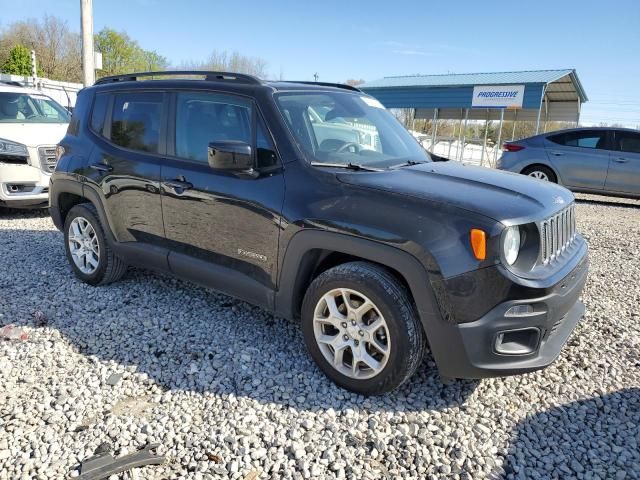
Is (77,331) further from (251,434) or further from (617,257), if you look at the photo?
(617,257)

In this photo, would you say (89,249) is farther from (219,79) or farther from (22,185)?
(22,185)

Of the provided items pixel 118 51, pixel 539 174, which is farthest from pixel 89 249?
pixel 118 51

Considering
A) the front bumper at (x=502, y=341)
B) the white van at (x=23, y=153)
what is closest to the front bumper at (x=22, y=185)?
the white van at (x=23, y=153)

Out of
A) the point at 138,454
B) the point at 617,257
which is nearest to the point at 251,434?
the point at 138,454

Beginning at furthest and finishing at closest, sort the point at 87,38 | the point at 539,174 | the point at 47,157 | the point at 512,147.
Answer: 1. the point at 87,38
2. the point at 512,147
3. the point at 539,174
4. the point at 47,157

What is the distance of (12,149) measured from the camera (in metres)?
7.05

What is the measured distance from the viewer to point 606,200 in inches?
496

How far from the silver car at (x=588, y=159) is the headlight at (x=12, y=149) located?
30.0 feet

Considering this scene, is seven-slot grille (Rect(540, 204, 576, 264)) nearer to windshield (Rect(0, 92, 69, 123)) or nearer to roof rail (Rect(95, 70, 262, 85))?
roof rail (Rect(95, 70, 262, 85))

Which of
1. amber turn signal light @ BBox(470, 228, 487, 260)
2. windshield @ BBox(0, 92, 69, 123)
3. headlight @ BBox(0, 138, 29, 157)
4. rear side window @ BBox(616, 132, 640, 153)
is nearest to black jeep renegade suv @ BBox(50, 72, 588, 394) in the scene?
amber turn signal light @ BBox(470, 228, 487, 260)

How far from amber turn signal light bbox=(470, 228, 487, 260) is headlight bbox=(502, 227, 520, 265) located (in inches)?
4.0

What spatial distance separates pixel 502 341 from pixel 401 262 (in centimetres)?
66

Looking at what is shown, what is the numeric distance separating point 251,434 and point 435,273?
4.15 feet

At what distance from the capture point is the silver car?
1017 cm
